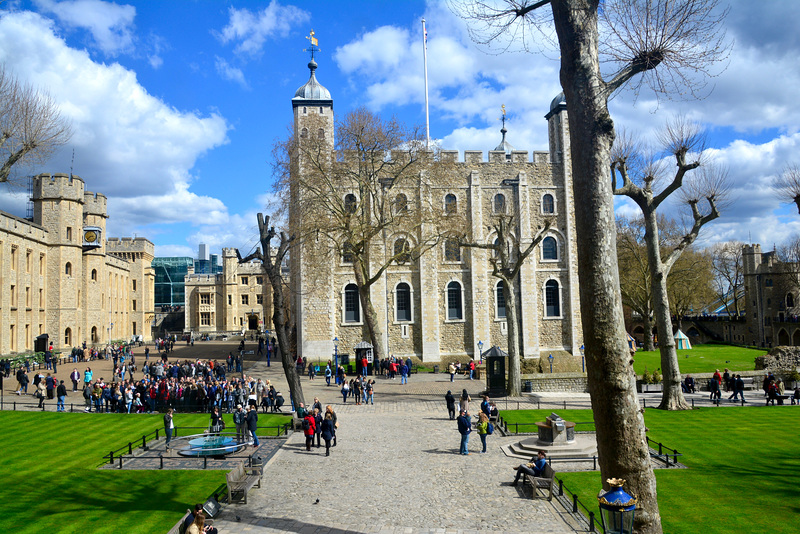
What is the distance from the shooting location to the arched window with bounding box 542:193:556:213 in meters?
40.9

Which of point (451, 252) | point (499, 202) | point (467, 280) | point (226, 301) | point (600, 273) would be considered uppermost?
point (499, 202)

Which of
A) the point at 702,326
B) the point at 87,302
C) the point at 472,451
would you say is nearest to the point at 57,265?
the point at 87,302

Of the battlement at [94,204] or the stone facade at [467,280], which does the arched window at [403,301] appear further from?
the battlement at [94,204]

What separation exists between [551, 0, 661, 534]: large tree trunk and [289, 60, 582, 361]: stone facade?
3010 centimetres

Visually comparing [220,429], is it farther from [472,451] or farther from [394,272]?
[394,272]

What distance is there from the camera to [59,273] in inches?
1817

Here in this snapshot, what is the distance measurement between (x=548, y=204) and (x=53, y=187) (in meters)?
41.3

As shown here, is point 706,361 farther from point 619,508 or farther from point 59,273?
point 59,273

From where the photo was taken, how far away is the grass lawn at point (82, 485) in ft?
32.1

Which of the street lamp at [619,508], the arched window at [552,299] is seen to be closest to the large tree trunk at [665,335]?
the street lamp at [619,508]

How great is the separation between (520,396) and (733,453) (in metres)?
10.7

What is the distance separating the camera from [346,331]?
38.1 metres

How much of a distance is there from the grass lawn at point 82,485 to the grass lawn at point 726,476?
329 inches

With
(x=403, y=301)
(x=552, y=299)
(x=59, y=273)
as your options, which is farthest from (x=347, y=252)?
(x=59, y=273)
